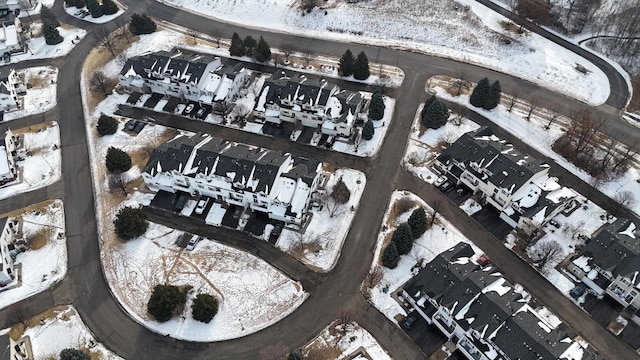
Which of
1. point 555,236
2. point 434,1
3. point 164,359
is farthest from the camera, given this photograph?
point 434,1

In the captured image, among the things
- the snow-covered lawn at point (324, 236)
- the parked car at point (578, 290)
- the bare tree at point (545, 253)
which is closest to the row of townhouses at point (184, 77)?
the snow-covered lawn at point (324, 236)

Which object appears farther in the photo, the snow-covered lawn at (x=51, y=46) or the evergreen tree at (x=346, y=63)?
the snow-covered lawn at (x=51, y=46)

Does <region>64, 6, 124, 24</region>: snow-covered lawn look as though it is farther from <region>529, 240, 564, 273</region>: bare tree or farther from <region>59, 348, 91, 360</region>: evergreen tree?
<region>529, 240, 564, 273</region>: bare tree

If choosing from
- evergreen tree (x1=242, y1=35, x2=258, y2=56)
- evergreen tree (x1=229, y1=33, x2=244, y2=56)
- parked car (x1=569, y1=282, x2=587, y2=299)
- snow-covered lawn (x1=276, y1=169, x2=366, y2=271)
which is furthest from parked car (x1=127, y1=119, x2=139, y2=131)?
parked car (x1=569, y1=282, x2=587, y2=299)

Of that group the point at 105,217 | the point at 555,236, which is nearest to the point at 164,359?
the point at 105,217

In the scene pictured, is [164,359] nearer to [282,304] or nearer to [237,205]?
[282,304]

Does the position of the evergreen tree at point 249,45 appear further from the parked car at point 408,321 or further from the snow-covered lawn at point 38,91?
the parked car at point 408,321
